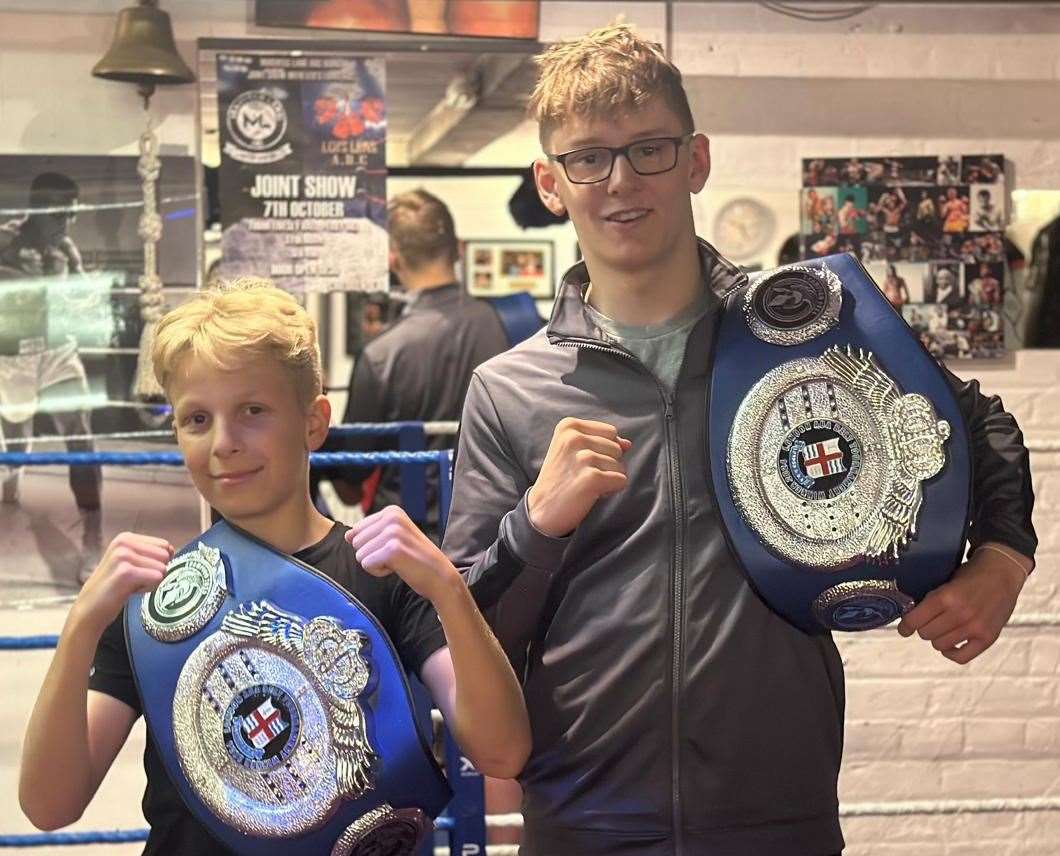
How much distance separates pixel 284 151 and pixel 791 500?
6.32 ft

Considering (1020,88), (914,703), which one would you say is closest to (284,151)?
(1020,88)

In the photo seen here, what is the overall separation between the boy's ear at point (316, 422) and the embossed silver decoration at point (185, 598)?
147mm

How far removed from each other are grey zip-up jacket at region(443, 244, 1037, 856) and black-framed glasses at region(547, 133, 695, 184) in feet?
0.51

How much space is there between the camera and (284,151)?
297cm

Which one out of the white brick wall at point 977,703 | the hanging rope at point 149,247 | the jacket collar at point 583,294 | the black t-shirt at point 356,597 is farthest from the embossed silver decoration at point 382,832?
the white brick wall at point 977,703

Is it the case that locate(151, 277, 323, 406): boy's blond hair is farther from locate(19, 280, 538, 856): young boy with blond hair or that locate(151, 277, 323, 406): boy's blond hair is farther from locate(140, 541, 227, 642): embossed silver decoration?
locate(140, 541, 227, 642): embossed silver decoration

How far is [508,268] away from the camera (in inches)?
119

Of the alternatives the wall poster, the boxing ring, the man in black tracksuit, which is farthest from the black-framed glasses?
the wall poster

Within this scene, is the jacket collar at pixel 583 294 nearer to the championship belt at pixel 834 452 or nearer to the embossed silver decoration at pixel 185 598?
the championship belt at pixel 834 452

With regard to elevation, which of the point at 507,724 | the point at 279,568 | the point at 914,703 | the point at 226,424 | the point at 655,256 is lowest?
the point at 914,703

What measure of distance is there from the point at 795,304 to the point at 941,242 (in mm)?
1871

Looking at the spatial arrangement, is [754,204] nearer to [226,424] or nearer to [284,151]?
[284,151]

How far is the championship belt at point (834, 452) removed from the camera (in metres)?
1.28

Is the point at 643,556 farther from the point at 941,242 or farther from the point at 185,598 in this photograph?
the point at 941,242
